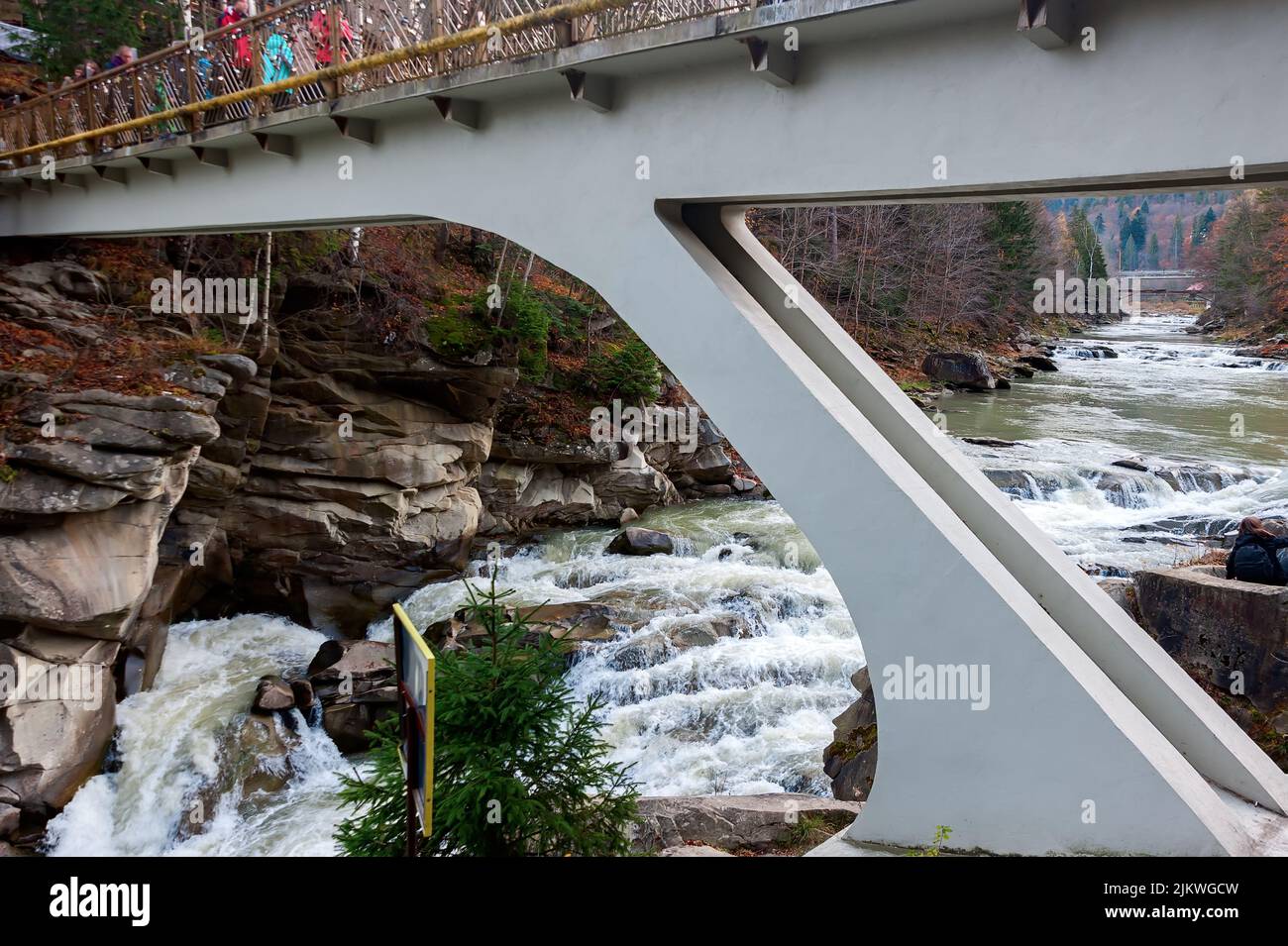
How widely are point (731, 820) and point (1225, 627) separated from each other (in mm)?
4145

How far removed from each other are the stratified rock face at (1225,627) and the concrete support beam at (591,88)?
5.93 meters

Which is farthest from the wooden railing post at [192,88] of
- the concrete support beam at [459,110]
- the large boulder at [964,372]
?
the large boulder at [964,372]

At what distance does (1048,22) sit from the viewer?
379 centimetres

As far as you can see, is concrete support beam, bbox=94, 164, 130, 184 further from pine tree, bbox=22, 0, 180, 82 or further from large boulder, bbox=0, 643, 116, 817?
pine tree, bbox=22, 0, 180, 82

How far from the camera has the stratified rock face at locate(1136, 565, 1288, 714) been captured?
6.74 metres

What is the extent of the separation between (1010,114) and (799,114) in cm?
118

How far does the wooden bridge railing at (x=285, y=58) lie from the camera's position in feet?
19.0

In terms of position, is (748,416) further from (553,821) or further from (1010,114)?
(553,821)

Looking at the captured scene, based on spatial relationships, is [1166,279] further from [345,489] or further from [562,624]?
[345,489]

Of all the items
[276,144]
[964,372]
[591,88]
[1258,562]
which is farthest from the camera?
[964,372]

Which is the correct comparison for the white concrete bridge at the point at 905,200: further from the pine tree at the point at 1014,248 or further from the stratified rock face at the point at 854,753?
the pine tree at the point at 1014,248

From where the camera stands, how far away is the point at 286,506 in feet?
47.9

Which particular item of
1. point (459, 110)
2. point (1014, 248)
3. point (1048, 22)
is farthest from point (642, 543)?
point (1014, 248)

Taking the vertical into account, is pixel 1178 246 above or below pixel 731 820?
above
